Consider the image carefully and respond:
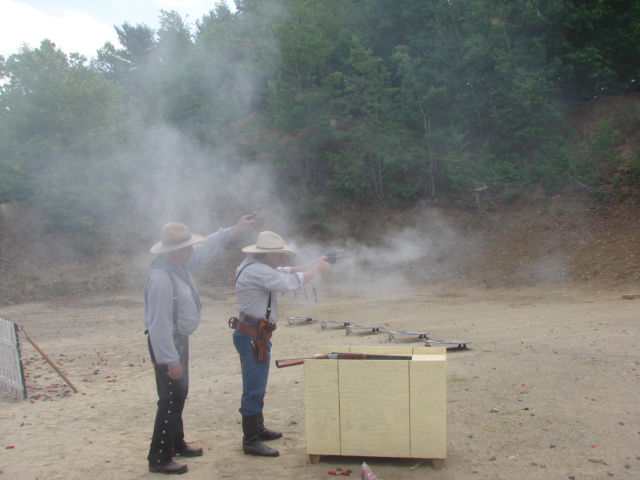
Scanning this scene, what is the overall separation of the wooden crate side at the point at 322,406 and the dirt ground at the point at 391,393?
176 millimetres

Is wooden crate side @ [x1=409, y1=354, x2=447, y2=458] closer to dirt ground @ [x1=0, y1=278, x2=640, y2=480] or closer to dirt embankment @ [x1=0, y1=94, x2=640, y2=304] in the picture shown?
dirt ground @ [x1=0, y1=278, x2=640, y2=480]

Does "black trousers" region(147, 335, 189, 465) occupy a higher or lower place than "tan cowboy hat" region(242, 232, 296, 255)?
lower

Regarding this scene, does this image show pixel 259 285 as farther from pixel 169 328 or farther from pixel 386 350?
pixel 386 350

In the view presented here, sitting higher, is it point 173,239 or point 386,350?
point 173,239

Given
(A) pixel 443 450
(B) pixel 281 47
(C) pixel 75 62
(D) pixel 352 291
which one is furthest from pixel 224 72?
(A) pixel 443 450

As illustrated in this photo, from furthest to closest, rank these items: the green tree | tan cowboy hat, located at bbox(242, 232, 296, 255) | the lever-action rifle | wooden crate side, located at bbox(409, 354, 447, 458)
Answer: the green tree
the lever-action rifle
tan cowboy hat, located at bbox(242, 232, 296, 255)
wooden crate side, located at bbox(409, 354, 447, 458)

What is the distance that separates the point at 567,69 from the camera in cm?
1698

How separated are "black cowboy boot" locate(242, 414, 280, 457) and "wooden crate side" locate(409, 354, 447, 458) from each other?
3.53 ft

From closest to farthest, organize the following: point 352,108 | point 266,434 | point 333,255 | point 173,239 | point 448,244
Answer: point 173,239
point 266,434
point 333,255
point 448,244
point 352,108

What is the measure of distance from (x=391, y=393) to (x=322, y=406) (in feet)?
1.59

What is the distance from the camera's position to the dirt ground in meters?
3.65

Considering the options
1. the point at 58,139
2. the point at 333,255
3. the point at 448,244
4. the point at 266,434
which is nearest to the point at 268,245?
the point at 266,434

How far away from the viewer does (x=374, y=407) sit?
139 inches

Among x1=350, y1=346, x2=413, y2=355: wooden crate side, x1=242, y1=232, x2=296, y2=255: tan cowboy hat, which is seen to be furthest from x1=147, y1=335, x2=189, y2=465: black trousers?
x1=350, y1=346, x2=413, y2=355: wooden crate side
